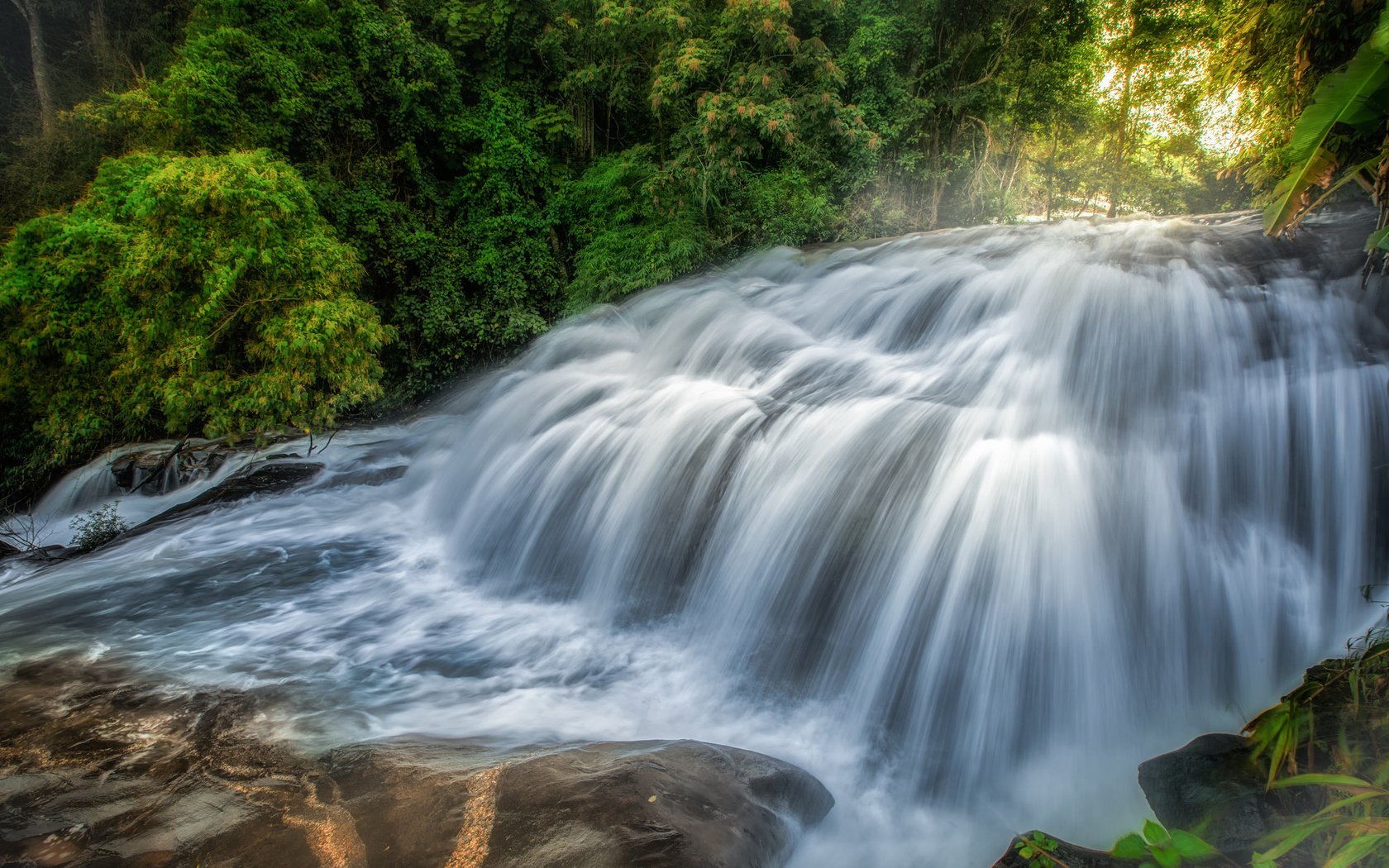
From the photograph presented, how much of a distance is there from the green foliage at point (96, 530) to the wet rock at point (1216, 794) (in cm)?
796

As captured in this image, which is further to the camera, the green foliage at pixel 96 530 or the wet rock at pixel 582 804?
the green foliage at pixel 96 530

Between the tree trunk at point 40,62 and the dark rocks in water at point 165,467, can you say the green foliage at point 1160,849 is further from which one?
the tree trunk at point 40,62

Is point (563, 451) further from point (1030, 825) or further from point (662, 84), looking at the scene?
point (662, 84)

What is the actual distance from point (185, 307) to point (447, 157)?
18.3 feet

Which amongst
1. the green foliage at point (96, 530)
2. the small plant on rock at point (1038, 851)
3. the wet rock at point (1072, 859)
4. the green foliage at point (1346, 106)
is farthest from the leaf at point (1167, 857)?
the green foliage at point (96, 530)

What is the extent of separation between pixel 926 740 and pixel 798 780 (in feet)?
2.83

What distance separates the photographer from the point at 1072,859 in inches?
90.5

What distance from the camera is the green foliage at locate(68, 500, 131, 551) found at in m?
6.17

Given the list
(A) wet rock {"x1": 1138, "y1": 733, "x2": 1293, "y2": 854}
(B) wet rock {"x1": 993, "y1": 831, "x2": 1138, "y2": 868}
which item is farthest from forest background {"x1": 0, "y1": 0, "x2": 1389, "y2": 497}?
(B) wet rock {"x1": 993, "y1": 831, "x2": 1138, "y2": 868}

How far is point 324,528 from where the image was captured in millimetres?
6293

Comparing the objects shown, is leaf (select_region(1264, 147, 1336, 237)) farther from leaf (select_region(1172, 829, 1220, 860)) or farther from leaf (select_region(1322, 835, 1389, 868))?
leaf (select_region(1172, 829, 1220, 860))

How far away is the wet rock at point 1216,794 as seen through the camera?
229 centimetres

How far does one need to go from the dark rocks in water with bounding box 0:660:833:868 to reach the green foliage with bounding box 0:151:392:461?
513cm

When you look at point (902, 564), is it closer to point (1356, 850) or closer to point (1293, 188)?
point (1356, 850)
